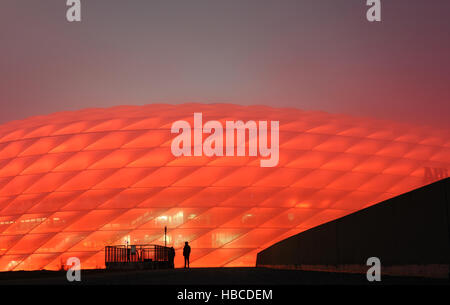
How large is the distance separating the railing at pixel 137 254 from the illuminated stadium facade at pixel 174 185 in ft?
8.95

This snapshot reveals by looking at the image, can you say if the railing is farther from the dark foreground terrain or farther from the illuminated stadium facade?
the dark foreground terrain

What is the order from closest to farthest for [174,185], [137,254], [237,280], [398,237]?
[398,237]
[237,280]
[137,254]
[174,185]

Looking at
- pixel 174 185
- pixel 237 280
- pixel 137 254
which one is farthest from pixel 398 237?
pixel 174 185

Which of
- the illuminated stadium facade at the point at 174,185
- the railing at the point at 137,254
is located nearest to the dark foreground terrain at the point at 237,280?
the railing at the point at 137,254

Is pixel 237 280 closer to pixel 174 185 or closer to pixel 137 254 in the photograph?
pixel 137 254

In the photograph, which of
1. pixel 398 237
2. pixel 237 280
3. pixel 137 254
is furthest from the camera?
pixel 137 254

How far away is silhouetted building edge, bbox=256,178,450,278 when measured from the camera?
8.77 meters

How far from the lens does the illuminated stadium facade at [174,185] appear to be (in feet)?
102

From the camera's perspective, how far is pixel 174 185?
32219 mm

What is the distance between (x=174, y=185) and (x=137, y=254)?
243 inches

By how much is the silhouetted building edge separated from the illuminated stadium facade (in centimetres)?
1618

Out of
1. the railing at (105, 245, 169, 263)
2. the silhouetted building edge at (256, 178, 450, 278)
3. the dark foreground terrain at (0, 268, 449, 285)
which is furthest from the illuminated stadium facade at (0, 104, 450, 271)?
the dark foreground terrain at (0, 268, 449, 285)
